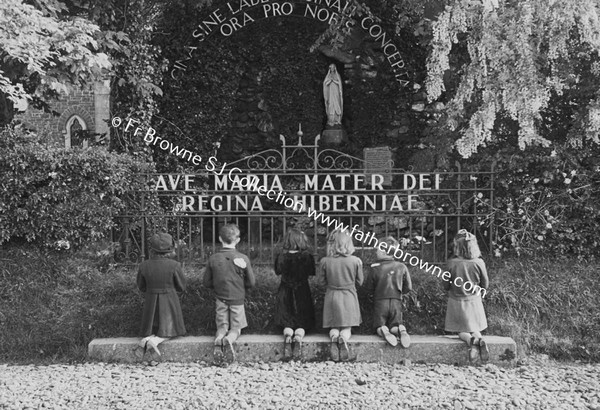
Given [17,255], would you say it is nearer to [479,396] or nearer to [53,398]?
[53,398]

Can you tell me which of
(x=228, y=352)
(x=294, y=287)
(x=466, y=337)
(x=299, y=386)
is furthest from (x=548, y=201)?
(x=228, y=352)

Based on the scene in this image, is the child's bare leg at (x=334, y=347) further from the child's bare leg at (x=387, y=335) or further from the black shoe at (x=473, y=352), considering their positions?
the black shoe at (x=473, y=352)

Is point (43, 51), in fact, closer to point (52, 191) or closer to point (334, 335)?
point (52, 191)

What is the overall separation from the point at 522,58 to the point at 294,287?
2.93 metres

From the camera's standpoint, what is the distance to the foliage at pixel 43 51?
5281 millimetres

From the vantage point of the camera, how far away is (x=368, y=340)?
5.41 meters

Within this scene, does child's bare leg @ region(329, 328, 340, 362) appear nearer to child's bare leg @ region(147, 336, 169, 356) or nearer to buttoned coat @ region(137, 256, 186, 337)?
buttoned coat @ region(137, 256, 186, 337)

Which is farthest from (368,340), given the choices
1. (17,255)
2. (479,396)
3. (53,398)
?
(17,255)

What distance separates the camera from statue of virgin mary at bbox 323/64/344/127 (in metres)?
10.4

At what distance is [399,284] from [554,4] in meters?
2.81

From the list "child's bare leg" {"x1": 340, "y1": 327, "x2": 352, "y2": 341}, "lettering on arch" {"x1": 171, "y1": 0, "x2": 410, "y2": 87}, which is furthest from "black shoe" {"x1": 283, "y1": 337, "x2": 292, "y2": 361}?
"lettering on arch" {"x1": 171, "y1": 0, "x2": 410, "y2": 87}

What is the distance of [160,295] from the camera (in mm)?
5492

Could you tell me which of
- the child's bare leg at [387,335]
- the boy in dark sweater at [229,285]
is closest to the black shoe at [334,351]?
the child's bare leg at [387,335]

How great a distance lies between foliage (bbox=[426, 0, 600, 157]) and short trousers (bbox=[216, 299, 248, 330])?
2.59 metres
